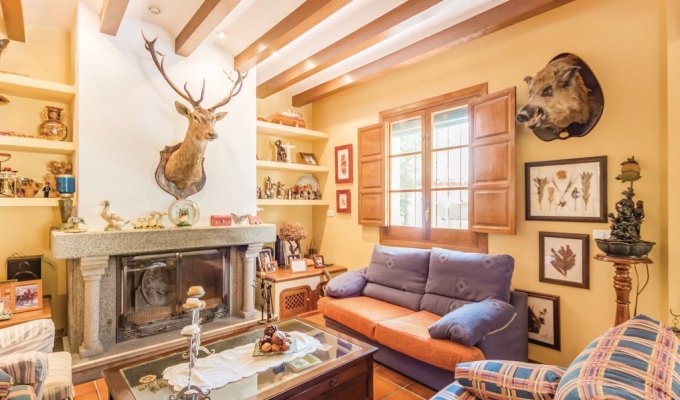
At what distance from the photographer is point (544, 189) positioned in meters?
2.89

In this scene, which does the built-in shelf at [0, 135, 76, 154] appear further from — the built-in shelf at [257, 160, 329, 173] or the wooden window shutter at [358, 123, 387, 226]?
the wooden window shutter at [358, 123, 387, 226]

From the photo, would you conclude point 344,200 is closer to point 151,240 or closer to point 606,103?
point 151,240

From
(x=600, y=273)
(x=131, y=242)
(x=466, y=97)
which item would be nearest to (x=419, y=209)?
(x=466, y=97)

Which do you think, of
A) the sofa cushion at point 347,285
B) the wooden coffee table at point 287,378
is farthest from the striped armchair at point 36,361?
the sofa cushion at point 347,285

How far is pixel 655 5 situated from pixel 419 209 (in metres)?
2.48

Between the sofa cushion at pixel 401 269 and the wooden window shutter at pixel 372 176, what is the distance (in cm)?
60

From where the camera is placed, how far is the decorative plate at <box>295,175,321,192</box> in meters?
4.99

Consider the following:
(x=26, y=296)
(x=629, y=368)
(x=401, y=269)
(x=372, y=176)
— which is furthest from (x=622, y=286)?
(x=26, y=296)

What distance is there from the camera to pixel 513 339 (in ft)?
8.71

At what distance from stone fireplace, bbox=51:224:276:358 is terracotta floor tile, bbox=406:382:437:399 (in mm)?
1808

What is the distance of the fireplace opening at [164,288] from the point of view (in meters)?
3.05

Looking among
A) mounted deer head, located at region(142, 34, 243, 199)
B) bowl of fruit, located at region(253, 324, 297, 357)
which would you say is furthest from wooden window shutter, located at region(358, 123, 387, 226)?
bowl of fruit, located at region(253, 324, 297, 357)

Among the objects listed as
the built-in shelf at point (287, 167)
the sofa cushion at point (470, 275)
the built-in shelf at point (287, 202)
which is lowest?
the sofa cushion at point (470, 275)

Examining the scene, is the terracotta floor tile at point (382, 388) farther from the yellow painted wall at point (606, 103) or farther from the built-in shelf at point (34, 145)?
the built-in shelf at point (34, 145)
